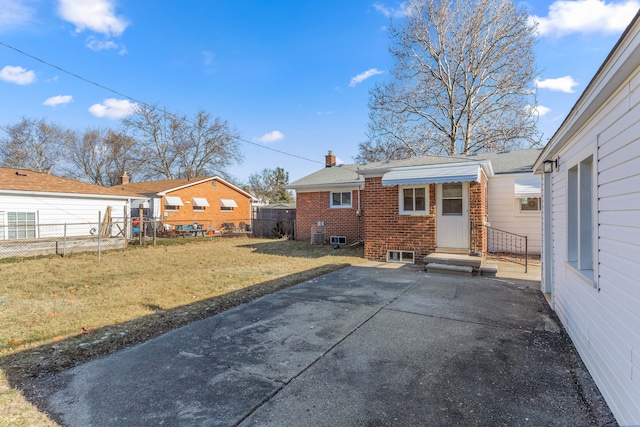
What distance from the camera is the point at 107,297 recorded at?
593 cm

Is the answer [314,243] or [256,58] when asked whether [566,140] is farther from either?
[256,58]

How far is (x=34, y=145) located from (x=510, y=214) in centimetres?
4330

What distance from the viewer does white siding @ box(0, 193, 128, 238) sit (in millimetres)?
12594

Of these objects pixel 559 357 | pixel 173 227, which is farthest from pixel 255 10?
pixel 173 227

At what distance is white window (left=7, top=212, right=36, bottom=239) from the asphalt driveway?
43.5ft

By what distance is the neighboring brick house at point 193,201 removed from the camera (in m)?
22.0

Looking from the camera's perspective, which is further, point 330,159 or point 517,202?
point 330,159

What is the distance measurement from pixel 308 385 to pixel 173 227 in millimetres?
20515

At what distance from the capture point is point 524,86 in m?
18.2

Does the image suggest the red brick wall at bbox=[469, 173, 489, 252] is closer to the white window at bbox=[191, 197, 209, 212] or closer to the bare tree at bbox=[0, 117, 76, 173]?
the white window at bbox=[191, 197, 209, 212]

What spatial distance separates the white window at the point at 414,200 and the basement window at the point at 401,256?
4.16 ft

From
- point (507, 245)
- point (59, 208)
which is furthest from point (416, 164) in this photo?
point (59, 208)

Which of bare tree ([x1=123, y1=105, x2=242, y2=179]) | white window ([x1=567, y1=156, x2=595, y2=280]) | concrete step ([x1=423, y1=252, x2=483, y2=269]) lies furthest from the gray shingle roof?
bare tree ([x1=123, y1=105, x2=242, y2=179])

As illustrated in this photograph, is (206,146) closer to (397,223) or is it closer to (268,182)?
(268,182)
